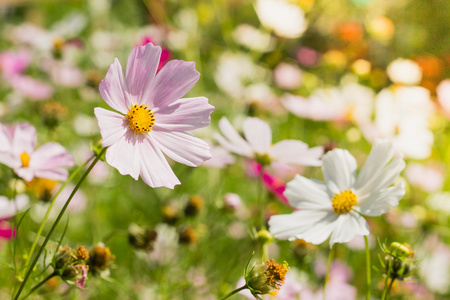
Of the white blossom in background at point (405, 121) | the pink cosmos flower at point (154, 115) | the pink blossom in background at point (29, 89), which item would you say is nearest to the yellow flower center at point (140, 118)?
the pink cosmos flower at point (154, 115)

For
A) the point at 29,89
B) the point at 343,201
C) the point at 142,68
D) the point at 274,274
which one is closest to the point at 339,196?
the point at 343,201

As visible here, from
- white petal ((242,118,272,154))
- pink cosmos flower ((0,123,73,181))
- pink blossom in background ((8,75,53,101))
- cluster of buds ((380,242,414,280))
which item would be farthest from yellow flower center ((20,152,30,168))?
pink blossom in background ((8,75,53,101))

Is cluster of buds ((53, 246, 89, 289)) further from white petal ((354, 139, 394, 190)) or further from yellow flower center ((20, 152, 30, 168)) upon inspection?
white petal ((354, 139, 394, 190))

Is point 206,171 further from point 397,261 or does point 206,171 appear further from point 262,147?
point 397,261

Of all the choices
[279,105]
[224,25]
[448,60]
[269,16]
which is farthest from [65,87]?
[448,60]

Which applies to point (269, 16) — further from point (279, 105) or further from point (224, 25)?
point (279, 105)

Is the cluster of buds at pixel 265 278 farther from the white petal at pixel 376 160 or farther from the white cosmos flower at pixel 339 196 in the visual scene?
the white petal at pixel 376 160
